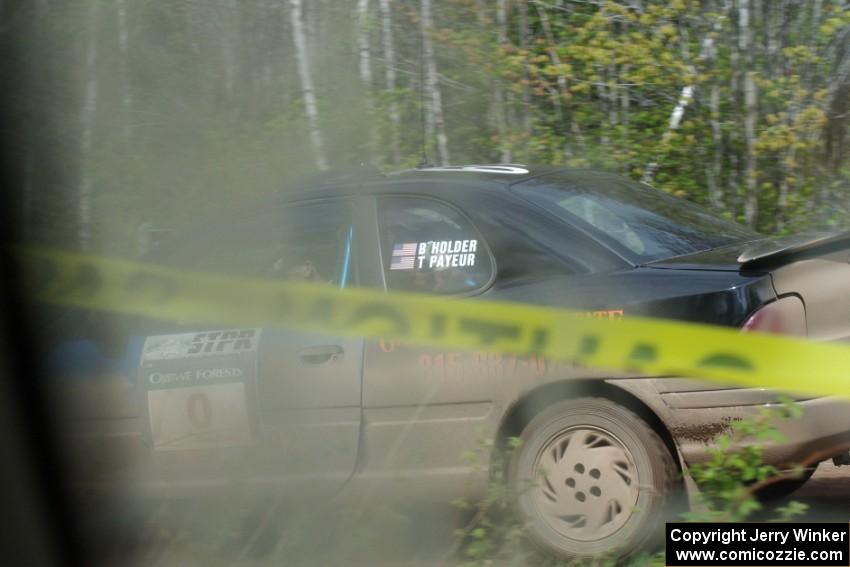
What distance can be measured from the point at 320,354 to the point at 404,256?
0.56 meters

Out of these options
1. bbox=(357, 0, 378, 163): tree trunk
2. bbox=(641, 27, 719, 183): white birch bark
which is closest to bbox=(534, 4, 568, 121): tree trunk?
bbox=(641, 27, 719, 183): white birch bark

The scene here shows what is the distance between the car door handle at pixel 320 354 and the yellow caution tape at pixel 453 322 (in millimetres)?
121

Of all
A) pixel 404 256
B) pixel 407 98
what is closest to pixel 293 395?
pixel 404 256

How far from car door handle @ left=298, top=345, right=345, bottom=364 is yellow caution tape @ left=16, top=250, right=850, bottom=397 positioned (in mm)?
121

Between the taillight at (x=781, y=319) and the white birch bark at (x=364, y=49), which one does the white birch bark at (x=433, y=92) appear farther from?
the taillight at (x=781, y=319)

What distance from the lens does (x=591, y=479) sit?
388 cm

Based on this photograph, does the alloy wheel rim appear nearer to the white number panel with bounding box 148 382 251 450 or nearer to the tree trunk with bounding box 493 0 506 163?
the white number panel with bounding box 148 382 251 450

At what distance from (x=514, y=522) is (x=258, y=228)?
1888 millimetres

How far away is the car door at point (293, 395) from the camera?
4.19 metres

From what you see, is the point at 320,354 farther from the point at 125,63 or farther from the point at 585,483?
the point at 125,63

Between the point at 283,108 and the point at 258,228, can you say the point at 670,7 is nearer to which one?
the point at 283,108

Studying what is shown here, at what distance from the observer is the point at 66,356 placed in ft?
15.6

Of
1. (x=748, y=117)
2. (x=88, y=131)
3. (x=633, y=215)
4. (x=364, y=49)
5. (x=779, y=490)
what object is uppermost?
(x=364, y=49)

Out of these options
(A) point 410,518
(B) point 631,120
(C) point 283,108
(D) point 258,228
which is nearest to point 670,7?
(B) point 631,120
